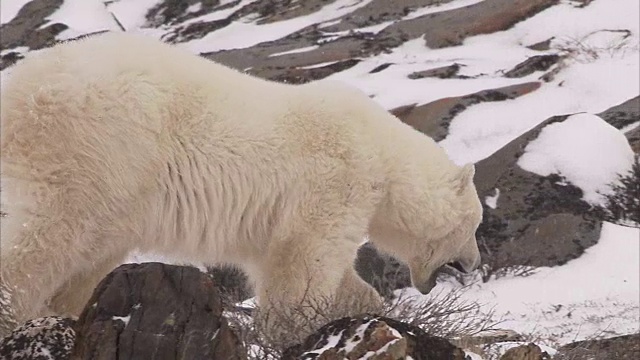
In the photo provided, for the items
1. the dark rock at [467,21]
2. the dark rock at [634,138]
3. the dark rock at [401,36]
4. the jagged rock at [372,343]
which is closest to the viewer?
the jagged rock at [372,343]

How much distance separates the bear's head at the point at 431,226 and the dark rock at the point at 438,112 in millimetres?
6178

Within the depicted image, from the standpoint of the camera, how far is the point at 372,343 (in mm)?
3045

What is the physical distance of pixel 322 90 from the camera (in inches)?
192

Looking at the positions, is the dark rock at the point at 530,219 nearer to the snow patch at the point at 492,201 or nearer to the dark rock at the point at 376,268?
the snow patch at the point at 492,201

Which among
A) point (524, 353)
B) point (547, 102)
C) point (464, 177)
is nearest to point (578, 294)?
point (464, 177)

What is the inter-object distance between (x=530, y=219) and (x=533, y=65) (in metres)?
6.89

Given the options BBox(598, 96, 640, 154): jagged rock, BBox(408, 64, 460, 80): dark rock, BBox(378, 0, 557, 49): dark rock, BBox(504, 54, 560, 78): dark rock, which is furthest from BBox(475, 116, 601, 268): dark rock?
BBox(378, 0, 557, 49): dark rock

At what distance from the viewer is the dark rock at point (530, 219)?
31.0 feet

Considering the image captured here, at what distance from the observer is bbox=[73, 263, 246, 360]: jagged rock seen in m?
2.80

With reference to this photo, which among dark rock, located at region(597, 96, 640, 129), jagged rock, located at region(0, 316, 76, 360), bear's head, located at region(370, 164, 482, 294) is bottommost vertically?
dark rock, located at region(597, 96, 640, 129)

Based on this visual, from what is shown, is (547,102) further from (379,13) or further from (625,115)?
(379,13)

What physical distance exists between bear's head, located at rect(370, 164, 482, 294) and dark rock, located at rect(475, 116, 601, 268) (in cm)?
Answer: 389

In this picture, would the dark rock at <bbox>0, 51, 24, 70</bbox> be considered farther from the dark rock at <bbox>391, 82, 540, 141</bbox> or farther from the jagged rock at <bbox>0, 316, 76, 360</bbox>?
the jagged rock at <bbox>0, 316, 76, 360</bbox>

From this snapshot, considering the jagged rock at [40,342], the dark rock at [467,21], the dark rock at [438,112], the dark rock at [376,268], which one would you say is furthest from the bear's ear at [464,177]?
the dark rock at [467,21]
